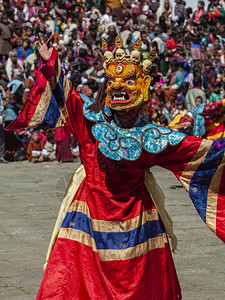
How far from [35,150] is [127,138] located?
28.9 ft

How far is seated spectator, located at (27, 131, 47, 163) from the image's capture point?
41.8 ft

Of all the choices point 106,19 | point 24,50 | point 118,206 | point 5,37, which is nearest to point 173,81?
point 106,19

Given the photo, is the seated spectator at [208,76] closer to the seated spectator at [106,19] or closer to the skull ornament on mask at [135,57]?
the seated spectator at [106,19]

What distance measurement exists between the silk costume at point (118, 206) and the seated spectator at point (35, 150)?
845 centimetres

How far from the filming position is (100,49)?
50.4 ft

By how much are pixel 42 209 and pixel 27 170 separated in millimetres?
3283

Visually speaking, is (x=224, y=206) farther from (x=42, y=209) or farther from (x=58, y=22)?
(x=58, y=22)

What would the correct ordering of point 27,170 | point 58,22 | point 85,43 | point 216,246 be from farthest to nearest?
point 58,22 < point 85,43 < point 27,170 < point 216,246

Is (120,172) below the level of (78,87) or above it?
above

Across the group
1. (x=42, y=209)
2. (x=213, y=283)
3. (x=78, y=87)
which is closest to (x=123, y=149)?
(x=213, y=283)

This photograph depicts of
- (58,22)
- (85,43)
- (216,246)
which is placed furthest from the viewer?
(58,22)

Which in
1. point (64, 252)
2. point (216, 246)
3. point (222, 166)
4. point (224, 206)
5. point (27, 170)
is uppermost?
point (222, 166)

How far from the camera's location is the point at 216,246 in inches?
274

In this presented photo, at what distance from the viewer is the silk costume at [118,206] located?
4105mm
